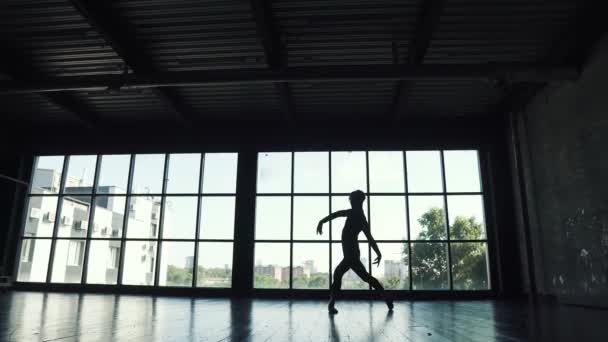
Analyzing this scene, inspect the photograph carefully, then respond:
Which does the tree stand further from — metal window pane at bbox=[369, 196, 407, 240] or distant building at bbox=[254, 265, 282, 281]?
distant building at bbox=[254, 265, 282, 281]

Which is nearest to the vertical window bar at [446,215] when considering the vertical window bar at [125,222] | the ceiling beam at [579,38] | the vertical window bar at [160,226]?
the ceiling beam at [579,38]

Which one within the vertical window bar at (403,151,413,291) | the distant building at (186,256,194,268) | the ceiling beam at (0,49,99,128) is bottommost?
the distant building at (186,256,194,268)

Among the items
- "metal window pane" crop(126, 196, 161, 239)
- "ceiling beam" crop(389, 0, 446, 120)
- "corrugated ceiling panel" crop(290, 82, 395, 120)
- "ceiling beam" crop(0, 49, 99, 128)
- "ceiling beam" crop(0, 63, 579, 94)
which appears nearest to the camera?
"ceiling beam" crop(389, 0, 446, 120)

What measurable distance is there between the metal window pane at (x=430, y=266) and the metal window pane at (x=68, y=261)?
7.72m

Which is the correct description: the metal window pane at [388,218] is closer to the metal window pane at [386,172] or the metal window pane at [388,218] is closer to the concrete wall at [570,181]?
the metal window pane at [386,172]

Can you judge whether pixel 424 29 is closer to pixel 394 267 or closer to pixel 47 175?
pixel 394 267

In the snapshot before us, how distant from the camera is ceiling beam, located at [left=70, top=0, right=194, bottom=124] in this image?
564 centimetres

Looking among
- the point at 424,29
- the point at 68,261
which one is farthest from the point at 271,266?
the point at 424,29

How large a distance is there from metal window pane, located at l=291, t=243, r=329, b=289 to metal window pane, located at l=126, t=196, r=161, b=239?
3.41 meters

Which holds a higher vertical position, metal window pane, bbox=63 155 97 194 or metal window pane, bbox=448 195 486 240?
metal window pane, bbox=63 155 97 194

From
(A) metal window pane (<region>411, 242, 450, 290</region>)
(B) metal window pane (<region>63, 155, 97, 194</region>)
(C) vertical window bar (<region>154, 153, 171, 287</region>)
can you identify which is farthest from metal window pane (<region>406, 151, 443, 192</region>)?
(B) metal window pane (<region>63, 155, 97, 194</region>)

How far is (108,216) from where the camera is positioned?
9539mm

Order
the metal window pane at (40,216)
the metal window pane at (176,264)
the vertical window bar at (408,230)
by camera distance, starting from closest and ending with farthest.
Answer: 1. the vertical window bar at (408,230)
2. the metal window pane at (176,264)
3. the metal window pane at (40,216)

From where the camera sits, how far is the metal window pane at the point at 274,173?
9.15 meters
